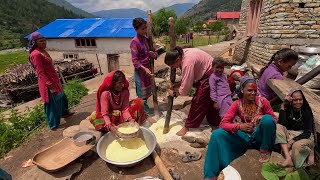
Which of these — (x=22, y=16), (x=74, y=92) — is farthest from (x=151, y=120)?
(x=22, y=16)

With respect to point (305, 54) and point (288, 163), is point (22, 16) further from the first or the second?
point (288, 163)

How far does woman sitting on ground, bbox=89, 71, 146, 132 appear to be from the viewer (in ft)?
11.2

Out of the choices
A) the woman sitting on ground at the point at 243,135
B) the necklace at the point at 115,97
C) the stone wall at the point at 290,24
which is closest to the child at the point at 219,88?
the woman sitting on ground at the point at 243,135

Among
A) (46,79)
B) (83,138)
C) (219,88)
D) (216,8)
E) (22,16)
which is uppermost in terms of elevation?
(216,8)

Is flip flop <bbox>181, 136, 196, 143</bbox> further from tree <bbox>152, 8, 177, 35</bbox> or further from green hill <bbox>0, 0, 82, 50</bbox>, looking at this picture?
green hill <bbox>0, 0, 82, 50</bbox>

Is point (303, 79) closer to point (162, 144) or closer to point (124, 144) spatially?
point (162, 144)

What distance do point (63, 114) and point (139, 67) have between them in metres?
2.19

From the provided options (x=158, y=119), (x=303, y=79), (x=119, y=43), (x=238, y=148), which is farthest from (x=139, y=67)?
(x=119, y=43)

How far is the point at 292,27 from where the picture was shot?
6090 millimetres

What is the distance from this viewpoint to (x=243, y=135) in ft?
7.88

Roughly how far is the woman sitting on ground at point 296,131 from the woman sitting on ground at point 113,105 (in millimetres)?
2097

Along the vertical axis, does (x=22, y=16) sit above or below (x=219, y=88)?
above

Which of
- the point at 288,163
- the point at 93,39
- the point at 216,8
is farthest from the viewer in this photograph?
the point at 216,8

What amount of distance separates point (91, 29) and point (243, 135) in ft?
64.1
